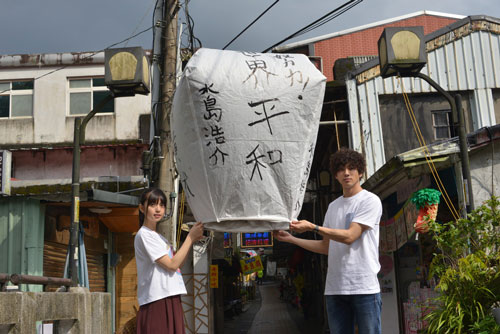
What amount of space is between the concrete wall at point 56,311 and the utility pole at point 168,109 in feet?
5.05

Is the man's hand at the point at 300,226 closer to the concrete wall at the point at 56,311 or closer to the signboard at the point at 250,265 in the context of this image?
the concrete wall at the point at 56,311

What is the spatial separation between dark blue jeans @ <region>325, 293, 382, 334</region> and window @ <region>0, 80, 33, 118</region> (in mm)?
14594

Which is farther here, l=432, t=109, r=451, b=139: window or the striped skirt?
l=432, t=109, r=451, b=139: window

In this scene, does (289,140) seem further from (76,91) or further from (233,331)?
(233,331)

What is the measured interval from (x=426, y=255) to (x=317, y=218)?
34.7 ft

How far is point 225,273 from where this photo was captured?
93.1ft

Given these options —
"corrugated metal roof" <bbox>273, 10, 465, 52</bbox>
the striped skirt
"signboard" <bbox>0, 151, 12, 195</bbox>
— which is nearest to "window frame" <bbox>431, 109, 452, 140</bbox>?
"corrugated metal roof" <bbox>273, 10, 465, 52</bbox>

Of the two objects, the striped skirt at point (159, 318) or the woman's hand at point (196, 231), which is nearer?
the striped skirt at point (159, 318)

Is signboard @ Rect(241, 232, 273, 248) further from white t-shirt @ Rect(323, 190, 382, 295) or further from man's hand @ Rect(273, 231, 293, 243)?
white t-shirt @ Rect(323, 190, 382, 295)

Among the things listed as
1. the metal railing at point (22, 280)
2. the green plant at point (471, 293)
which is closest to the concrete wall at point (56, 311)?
the metal railing at point (22, 280)

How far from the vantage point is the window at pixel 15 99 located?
15977 mm

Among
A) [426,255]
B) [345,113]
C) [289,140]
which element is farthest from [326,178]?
[289,140]

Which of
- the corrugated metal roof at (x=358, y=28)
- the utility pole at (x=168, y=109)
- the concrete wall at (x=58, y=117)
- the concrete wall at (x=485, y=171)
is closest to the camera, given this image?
the utility pole at (x=168, y=109)

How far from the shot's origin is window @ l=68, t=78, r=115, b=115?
1603 cm
